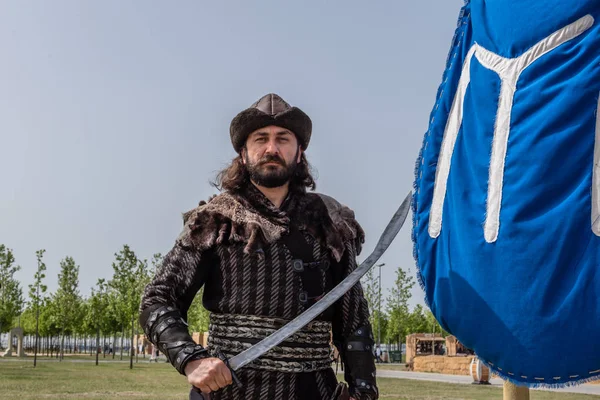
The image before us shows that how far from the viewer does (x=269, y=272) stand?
240 cm

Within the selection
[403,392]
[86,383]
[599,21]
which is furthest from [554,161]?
[86,383]

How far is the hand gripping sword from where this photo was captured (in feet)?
6.84

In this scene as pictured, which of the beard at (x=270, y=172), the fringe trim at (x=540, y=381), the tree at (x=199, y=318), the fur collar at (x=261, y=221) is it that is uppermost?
the beard at (x=270, y=172)

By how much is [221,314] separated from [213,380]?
0.39m

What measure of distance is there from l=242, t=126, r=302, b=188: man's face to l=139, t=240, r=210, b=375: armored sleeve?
0.34m

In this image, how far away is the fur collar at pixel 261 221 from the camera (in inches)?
95.6

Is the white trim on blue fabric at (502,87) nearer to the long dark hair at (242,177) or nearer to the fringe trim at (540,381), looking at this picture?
the fringe trim at (540,381)

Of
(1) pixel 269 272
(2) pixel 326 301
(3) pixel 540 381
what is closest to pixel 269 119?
(1) pixel 269 272

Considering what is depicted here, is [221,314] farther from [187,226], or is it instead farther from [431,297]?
[431,297]

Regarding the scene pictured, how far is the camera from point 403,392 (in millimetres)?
14133

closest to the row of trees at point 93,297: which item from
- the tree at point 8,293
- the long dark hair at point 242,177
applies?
the tree at point 8,293

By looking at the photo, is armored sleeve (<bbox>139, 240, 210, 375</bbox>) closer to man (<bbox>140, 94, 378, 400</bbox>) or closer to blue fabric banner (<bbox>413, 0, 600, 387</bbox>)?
man (<bbox>140, 94, 378, 400</bbox>)

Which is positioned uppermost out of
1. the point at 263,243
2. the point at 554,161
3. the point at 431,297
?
the point at 554,161

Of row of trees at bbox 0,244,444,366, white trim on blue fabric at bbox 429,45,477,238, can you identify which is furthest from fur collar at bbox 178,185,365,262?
row of trees at bbox 0,244,444,366
